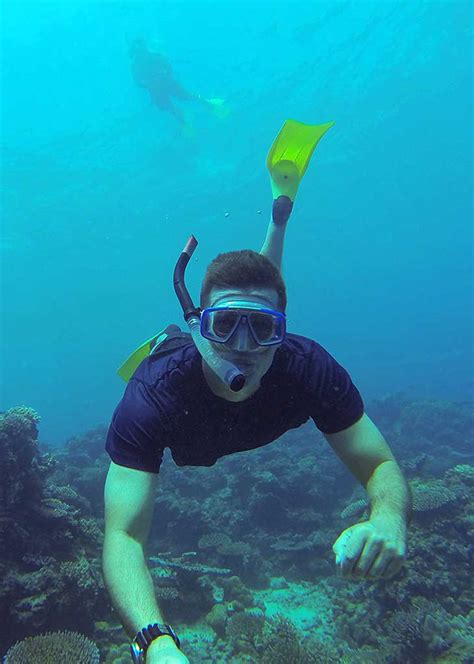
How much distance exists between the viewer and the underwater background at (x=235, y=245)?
20.0 feet

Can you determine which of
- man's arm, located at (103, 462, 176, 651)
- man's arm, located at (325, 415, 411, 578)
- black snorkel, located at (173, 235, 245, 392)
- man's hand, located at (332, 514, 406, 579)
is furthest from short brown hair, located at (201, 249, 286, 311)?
man's hand, located at (332, 514, 406, 579)

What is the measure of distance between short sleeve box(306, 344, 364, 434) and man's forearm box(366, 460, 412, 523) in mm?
484

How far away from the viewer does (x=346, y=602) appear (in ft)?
22.9

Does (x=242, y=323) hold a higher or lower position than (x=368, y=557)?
higher

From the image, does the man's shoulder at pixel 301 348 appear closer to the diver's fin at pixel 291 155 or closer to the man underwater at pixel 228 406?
the man underwater at pixel 228 406

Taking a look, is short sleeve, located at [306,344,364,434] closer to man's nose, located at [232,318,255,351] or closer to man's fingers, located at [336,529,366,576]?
man's nose, located at [232,318,255,351]

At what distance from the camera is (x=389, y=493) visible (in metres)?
2.98

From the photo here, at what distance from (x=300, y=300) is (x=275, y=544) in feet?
466

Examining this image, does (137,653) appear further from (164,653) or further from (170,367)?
(170,367)

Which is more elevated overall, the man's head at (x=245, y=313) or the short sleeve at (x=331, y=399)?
the man's head at (x=245, y=313)

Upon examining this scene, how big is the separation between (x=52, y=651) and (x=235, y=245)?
78473 millimetres

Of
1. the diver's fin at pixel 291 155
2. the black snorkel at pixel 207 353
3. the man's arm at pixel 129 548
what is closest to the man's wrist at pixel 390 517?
the black snorkel at pixel 207 353

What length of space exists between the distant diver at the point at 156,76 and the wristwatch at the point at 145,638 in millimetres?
41488

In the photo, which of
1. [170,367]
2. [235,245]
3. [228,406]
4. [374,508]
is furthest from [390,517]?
[235,245]
